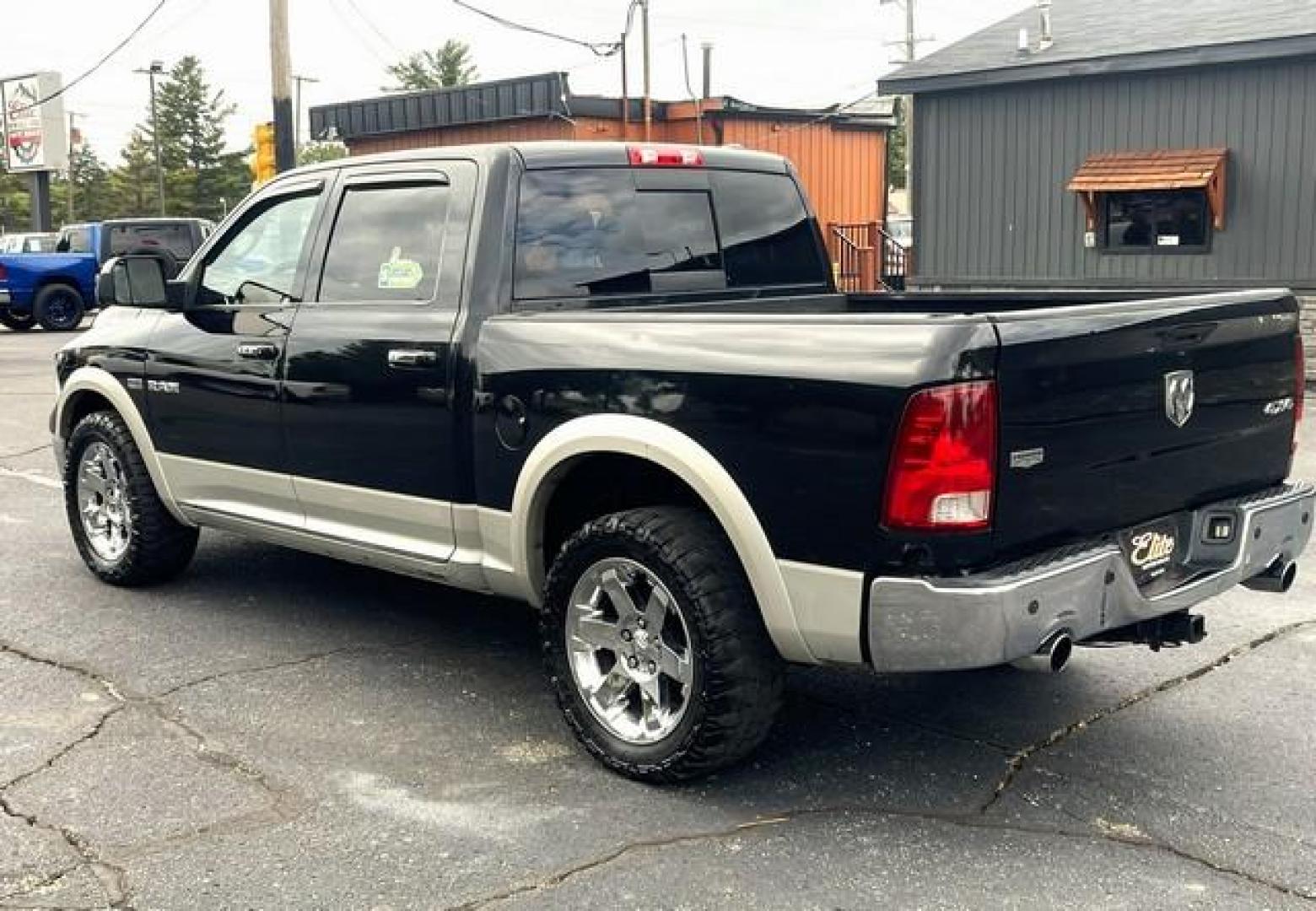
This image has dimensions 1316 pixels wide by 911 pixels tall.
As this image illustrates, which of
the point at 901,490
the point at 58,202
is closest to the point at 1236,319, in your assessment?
the point at 901,490

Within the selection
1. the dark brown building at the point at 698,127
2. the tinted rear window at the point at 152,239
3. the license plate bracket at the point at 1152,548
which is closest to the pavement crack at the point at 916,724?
the license plate bracket at the point at 1152,548

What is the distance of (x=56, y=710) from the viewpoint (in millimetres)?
4594

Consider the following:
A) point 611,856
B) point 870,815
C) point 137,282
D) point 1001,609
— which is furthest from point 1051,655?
point 137,282

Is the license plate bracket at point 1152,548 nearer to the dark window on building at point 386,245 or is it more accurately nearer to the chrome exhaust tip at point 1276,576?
the chrome exhaust tip at point 1276,576

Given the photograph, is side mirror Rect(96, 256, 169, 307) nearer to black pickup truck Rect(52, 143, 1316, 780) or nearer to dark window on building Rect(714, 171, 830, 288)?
black pickup truck Rect(52, 143, 1316, 780)

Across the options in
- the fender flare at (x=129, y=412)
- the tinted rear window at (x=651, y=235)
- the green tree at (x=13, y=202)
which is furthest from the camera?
the green tree at (x=13, y=202)

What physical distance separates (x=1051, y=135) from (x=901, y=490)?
13833mm

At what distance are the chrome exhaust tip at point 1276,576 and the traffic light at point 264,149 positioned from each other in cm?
1655

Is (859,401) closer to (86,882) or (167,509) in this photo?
(86,882)

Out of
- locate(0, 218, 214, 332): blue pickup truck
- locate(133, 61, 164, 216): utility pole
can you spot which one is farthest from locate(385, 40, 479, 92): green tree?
locate(0, 218, 214, 332): blue pickup truck

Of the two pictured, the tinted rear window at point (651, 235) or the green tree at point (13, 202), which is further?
the green tree at point (13, 202)

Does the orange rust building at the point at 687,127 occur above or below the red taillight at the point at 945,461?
above

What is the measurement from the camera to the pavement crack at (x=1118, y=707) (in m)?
3.98

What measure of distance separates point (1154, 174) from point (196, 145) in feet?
275
